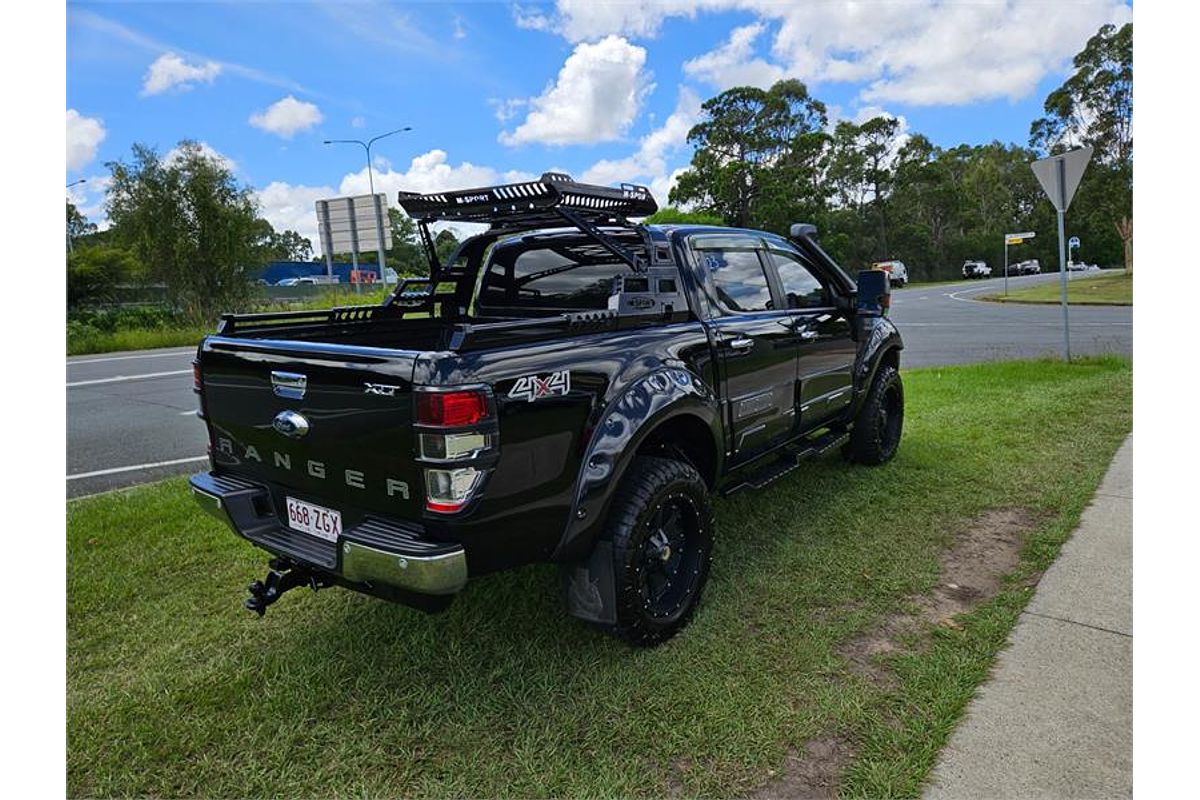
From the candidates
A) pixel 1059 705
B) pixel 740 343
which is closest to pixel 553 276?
pixel 740 343

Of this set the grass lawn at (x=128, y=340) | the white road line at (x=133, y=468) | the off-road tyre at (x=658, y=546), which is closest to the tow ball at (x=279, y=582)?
the off-road tyre at (x=658, y=546)

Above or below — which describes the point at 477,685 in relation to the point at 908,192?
below

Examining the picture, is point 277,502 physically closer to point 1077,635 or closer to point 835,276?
point 1077,635

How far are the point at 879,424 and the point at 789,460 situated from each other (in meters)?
1.47

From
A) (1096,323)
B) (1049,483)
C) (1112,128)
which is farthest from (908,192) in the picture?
(1049,483)

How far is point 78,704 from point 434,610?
142 cm

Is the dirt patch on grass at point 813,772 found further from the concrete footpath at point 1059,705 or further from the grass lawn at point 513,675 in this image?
the concrete footpath at point 1059,705

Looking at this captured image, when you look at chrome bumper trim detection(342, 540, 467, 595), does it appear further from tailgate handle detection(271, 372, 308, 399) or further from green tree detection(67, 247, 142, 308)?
green tree detection(67, 247, 142, 308)

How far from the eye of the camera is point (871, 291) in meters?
5.11

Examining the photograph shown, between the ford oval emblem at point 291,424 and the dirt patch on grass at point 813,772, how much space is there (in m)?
1.92

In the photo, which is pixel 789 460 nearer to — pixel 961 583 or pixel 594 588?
pixel 961 583

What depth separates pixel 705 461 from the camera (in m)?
3.63

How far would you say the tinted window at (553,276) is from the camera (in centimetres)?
391

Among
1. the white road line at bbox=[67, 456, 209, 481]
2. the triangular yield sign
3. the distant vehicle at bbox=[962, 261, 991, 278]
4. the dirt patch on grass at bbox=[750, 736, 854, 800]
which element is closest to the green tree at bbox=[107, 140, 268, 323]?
the white road line at bbox=[67, 456, 209, 481]
